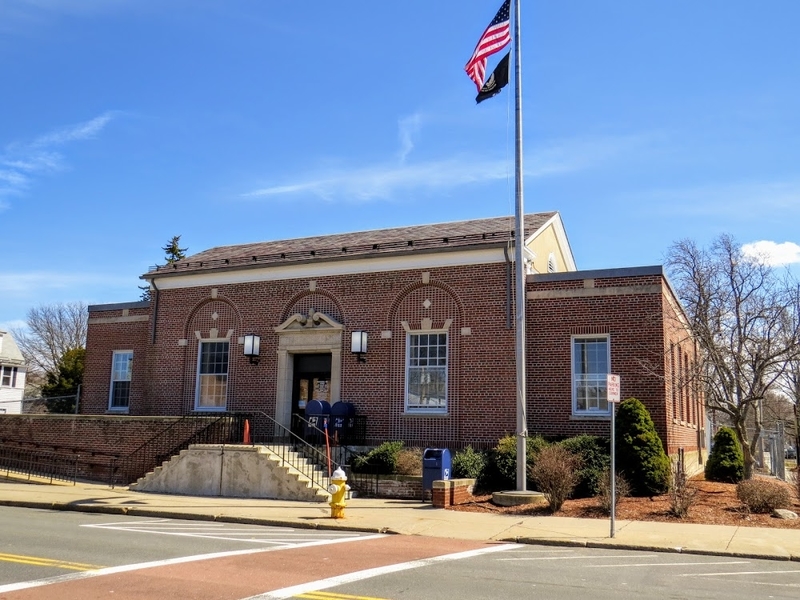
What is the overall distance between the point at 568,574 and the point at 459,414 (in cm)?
1096

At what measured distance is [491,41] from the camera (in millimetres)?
18062

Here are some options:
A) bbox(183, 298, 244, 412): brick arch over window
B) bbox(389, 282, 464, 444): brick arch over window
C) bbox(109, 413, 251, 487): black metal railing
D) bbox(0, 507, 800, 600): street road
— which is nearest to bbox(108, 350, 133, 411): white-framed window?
bbox(183, 298, 244, 412): brick arch over window

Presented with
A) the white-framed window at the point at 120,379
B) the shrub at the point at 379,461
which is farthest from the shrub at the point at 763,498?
the white-framed window at the point at 120,379

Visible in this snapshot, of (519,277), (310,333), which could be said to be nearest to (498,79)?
(519,277)

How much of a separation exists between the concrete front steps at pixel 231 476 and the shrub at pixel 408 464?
188 cm

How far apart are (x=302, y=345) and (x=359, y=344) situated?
6.94ft

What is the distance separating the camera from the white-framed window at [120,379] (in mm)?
26703

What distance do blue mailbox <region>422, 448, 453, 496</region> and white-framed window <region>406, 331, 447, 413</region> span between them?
3635 millimetres

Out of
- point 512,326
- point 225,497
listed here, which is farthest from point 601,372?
point 225,497

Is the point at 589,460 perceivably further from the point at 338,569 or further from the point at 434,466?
the point at 338,569

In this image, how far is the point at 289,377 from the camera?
23125 millimetres

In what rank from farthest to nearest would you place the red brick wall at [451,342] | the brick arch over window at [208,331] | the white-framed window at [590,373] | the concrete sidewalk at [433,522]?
the brick arch over window at [208,331]
the white-framed window at [590,373]
the red brick wall at [451,342]
the concrete sidewalk at [433,522]

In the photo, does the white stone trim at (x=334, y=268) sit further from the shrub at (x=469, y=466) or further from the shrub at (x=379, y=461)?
the shrub at (x=379, y=461)

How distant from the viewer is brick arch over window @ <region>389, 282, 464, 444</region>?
20734 millimetres
